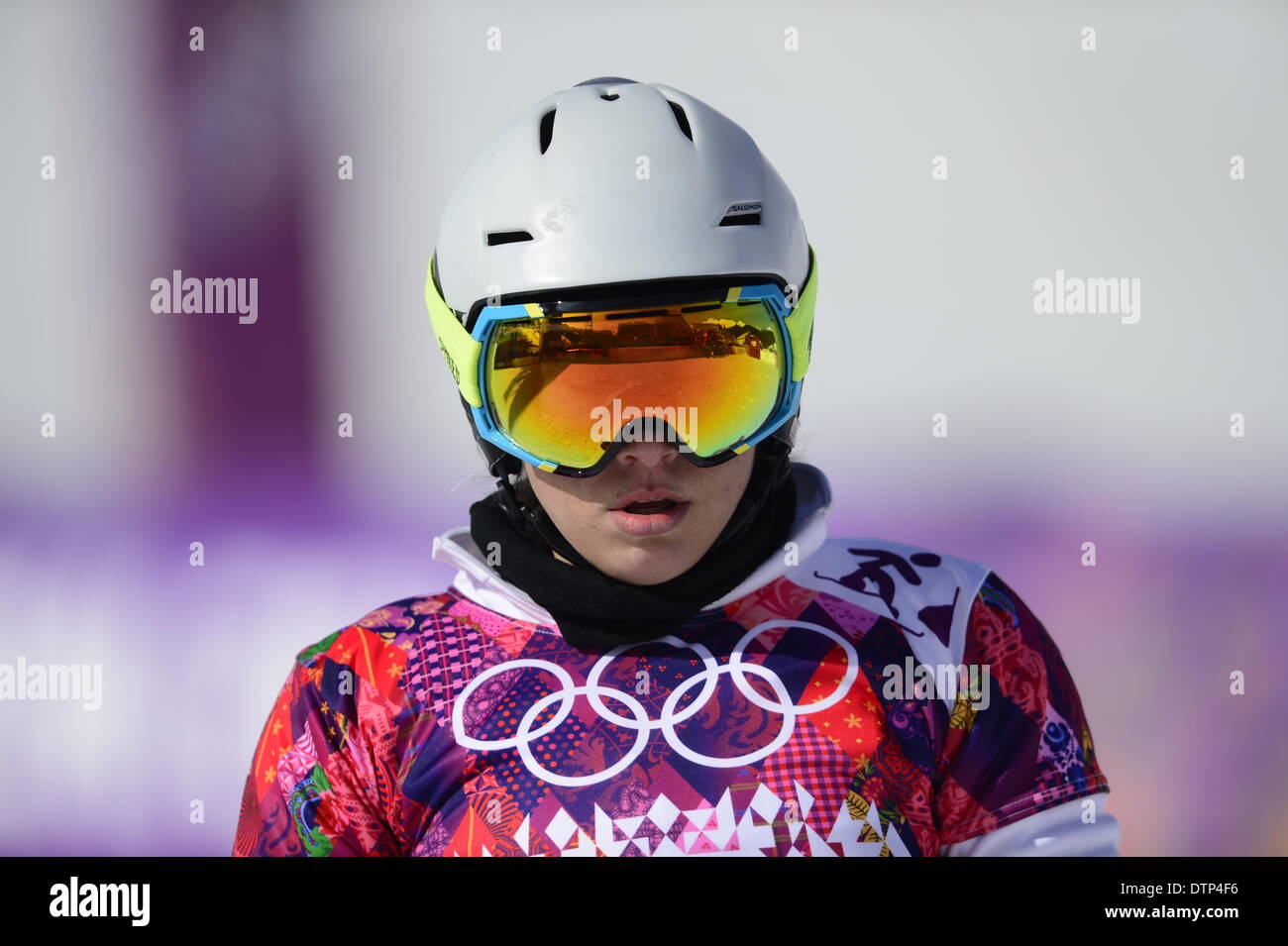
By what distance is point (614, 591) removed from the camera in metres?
1.58

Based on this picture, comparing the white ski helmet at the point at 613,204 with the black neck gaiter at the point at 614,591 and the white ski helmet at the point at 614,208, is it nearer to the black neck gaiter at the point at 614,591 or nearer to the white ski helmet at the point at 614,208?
the white ski helmet at the point at 614,208

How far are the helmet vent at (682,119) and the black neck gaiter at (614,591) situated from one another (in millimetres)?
601

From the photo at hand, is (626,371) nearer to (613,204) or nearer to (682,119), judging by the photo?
(613,204)

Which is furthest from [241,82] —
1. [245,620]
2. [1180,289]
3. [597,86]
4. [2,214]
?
[1180,289]

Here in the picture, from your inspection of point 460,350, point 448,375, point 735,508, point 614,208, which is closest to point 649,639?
point 735,508

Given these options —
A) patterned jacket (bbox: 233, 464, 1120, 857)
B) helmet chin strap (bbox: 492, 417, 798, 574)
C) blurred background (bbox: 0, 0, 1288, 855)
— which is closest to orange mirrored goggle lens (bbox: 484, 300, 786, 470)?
helmet chin strap (bbox: 492, 417, 798, 574)

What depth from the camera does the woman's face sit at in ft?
5.08

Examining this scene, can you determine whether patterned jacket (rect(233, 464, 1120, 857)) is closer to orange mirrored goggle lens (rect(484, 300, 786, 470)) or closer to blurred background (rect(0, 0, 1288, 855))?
orange mirrored goggle lens (rect(484, 300, 786, 470))

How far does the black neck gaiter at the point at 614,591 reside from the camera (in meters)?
1.58

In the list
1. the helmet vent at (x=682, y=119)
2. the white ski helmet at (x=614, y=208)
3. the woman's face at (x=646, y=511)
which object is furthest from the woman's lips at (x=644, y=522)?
the helmet vent at (x=682, y=119)

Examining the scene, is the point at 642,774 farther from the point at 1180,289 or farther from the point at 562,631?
the point at 1180,289

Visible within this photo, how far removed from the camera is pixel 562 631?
63.7 inches

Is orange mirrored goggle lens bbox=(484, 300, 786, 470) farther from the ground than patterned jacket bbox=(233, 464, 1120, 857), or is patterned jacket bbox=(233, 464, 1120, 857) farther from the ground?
orange mirrored goggle lens bbox=(484, 300, 786, 470)

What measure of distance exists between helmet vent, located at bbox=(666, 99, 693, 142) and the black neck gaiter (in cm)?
60
